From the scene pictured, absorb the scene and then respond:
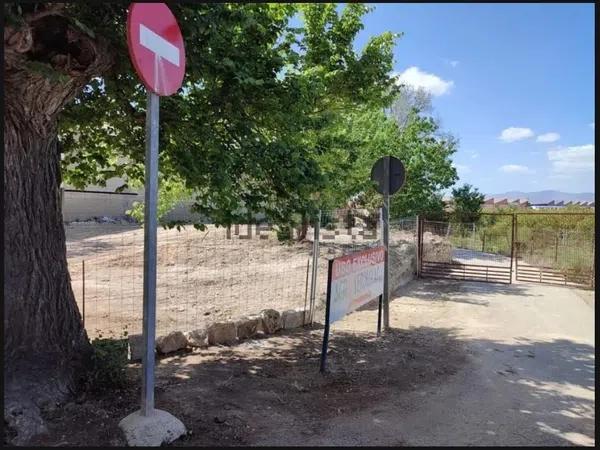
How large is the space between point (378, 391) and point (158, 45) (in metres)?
3.47

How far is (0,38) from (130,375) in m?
2.88

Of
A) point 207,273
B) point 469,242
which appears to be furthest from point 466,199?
point 207,273

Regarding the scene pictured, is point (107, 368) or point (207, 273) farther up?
point (107, 368)

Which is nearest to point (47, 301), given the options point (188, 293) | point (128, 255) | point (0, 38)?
point (0, 38)

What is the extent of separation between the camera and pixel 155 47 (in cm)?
290

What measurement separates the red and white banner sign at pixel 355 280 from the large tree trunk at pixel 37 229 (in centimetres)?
266

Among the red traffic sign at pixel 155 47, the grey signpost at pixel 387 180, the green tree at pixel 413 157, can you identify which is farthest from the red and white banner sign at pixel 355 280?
the green tree at pixel 413 157

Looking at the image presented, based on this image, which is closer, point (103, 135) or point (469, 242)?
point (103, 135)

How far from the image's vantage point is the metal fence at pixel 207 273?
760cm

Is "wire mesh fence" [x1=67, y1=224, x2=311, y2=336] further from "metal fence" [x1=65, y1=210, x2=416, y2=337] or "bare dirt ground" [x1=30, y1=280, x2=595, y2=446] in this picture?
"bare dirt ground" [x1=30, y1=280, x2=595, y2=446]

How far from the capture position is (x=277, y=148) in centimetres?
469

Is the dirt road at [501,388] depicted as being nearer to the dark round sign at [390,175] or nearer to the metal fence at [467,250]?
the dark round sign at [390,175]

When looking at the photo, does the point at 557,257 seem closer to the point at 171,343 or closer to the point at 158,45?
the point at 171,343

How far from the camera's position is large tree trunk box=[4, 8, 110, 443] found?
Answer: 3359 millimetres
